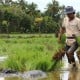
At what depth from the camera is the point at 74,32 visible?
29.8 feet

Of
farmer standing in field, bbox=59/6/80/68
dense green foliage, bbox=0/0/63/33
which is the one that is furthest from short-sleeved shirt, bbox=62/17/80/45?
dense green foliage, bbox=0/0/63/33

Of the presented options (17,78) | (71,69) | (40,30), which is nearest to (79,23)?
(71,69)

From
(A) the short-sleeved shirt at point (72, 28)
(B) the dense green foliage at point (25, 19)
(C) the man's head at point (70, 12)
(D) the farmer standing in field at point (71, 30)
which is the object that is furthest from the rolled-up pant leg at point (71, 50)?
(B) the dense green foliage at point (25, 19)

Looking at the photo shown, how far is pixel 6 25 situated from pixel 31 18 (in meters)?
5.88

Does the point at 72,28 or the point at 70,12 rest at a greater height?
the point at 70,12

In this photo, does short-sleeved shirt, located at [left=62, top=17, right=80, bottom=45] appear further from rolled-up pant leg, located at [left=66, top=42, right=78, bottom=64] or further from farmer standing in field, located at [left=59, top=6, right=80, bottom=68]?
rolled-up pant leg, located at [left=66, top=42, right=78, bottom=64]

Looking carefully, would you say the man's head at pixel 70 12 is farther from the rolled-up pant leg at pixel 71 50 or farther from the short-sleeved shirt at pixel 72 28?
the rolled-up pant leg at pixel 71 50

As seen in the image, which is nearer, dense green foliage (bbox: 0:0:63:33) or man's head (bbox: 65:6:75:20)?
man's head (bbox: 65:6:75:20)

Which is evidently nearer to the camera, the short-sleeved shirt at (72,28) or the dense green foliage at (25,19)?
the short-sleeved shirt at (72,28)

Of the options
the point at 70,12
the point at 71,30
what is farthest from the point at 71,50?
the point at 70,12

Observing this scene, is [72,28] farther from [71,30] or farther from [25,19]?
[25,19]

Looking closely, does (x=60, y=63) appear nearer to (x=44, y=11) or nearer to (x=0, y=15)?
(x=0, y=15)

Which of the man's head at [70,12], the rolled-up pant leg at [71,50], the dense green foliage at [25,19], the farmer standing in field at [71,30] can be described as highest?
the man's head at [70,12]

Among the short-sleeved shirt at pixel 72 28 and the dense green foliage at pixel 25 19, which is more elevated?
the short-sleeved shirt at pixel 72 28
